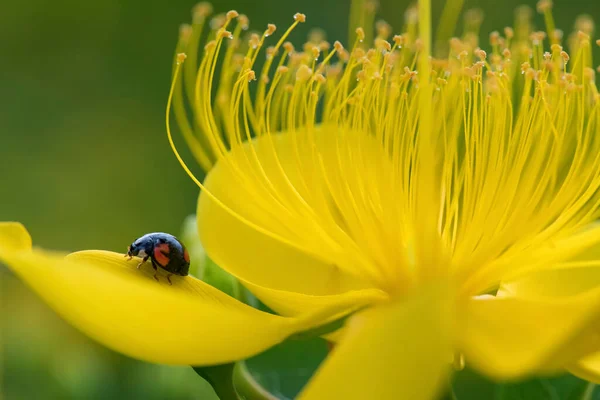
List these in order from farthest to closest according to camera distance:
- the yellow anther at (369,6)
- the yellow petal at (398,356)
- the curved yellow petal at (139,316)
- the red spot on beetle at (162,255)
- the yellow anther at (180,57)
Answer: the yellow anther at (369,6) → the yellow anther at (180,57) → the red spot on beetle at (162,255) → the curved yellow petal at (139,316) → the yellow petal at (398,356)

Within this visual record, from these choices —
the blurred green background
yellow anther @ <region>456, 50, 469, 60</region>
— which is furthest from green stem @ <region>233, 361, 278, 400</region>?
the blurred green background

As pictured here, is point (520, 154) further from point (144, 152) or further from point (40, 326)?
point (144, 152)

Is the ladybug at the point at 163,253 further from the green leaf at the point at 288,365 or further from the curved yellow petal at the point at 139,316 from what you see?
the green leaf at the point at 288,365

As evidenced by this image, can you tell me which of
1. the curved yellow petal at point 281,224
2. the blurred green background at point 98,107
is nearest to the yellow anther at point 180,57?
the curved yellow petal at point 281,224

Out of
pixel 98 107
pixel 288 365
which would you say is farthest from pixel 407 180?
pixel 98 107

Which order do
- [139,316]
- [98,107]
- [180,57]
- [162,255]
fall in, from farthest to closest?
[98,107], [180,57], [162,255], [139,316]

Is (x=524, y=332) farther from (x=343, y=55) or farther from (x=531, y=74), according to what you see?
(x=343, y=55)
